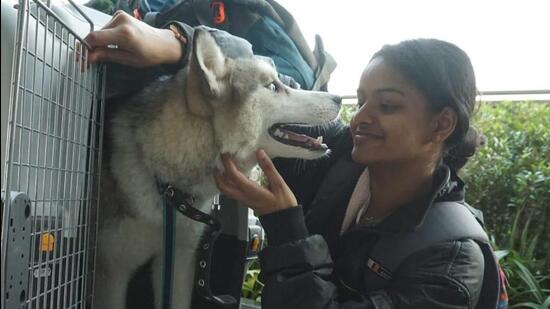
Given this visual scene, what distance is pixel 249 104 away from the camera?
4.32 ft

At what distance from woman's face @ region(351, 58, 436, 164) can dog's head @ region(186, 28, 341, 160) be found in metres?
0.17

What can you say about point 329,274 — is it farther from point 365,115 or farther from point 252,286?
point 252,286

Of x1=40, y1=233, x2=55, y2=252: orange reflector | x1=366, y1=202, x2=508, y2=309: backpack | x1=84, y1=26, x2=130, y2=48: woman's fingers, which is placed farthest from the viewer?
x1=366, y1=202, x2=508, y2=309: backpack

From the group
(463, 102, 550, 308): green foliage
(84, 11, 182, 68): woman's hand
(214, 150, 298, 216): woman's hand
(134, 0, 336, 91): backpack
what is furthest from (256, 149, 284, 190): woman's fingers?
(463, 102, 550, 308): green foliage

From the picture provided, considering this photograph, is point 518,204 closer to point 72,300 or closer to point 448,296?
point 448,296

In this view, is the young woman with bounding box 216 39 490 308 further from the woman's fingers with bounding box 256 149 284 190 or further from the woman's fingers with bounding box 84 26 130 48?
the woman's fingers with bounding box 84 26 130 48

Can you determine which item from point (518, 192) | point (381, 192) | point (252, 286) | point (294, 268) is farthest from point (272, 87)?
point (518, 192)

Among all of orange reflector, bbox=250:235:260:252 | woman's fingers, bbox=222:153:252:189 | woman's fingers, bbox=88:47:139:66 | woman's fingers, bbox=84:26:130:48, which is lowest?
orange reflector, bbox=250:235:260:252

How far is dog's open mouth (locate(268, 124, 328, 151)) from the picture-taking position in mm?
1365

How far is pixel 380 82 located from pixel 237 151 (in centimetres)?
45

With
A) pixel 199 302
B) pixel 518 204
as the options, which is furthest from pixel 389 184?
pixel 518 204

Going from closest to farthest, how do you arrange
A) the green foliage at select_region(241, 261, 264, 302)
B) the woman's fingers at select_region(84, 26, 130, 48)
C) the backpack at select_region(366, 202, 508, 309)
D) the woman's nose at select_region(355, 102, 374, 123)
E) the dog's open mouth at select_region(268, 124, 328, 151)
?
the woman's fingers at select_region(84, 26, 130, 48) → the backpack at select_region(366, 202, 508, 309) → the woman's nose at select_region(355, 102, 374, 123) → the dog's open mouth at select_region(268, 124, 328, 151) → the green foliage at select_region(241, 261, 264, 302)

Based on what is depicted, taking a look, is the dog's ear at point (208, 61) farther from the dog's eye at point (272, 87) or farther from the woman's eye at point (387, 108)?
the woman's eye at point (387, 108)

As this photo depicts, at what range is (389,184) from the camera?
4.40 ft
